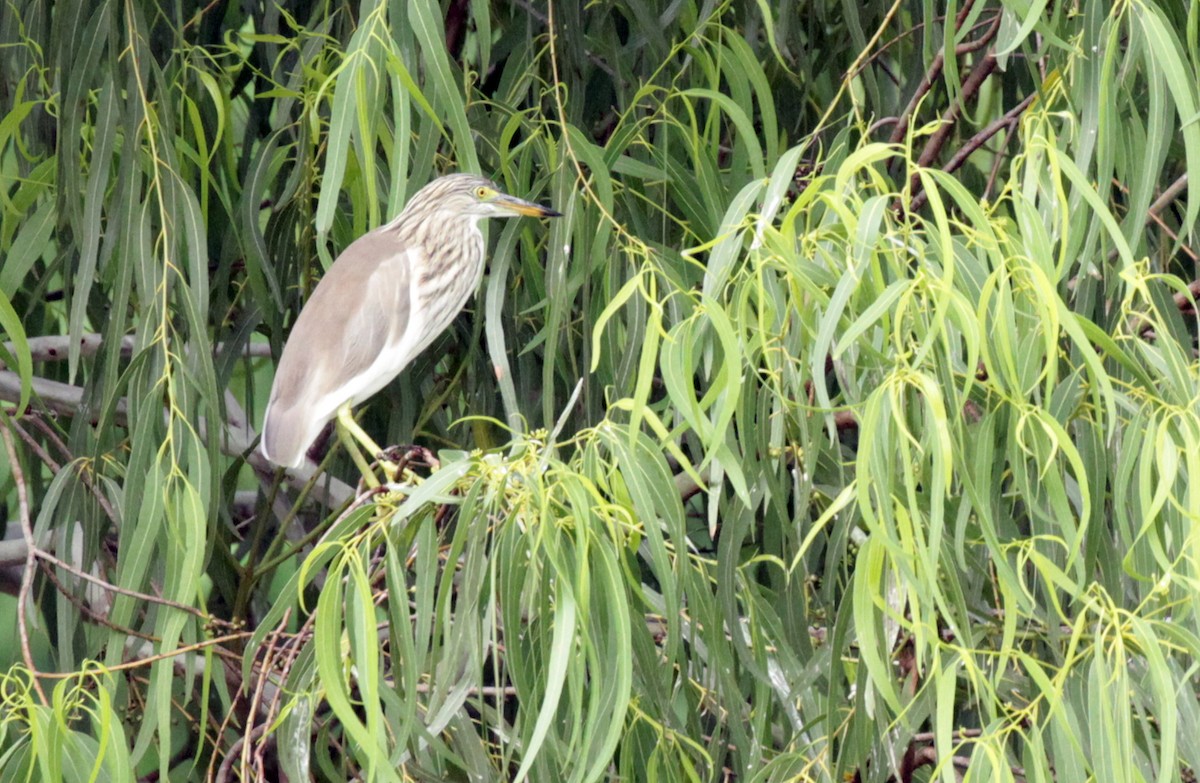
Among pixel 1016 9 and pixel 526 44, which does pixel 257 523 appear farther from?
pixel 1016 9

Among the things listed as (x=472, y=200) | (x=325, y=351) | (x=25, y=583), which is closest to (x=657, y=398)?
(x=472, y=200)

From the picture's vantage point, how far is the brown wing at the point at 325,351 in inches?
72.9

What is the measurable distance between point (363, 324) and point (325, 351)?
52mm

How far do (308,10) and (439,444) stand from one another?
0.60 meters

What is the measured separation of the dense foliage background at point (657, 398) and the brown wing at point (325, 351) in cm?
6

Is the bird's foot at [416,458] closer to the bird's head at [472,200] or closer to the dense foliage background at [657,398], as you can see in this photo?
the dense foliage background at [657,398]

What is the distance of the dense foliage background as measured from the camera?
1.13m

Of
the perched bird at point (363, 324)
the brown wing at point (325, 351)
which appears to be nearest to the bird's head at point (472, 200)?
the perched bird at point (363, 324)

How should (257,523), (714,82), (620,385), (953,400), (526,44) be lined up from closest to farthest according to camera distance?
(953,400) < (620,385) < (714,82) < (526,44) < (257,523)

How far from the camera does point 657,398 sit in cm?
225

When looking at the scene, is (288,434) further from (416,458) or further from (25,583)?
(25,583)

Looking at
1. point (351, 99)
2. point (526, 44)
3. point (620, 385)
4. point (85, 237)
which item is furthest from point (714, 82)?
point (85, 237)

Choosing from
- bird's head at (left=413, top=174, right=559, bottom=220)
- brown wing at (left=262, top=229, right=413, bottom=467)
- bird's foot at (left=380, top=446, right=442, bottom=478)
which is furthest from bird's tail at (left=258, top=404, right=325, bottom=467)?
bird's head at (left=413, top=174, right=559, bottom=220)

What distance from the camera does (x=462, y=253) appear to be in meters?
2.05
